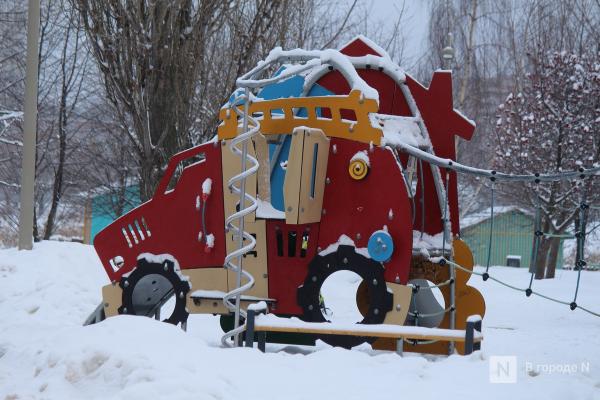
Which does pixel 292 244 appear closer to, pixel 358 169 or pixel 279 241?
pixel 279 241

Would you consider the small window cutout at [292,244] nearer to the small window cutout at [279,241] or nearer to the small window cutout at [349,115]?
the small window cutout at [279,241]

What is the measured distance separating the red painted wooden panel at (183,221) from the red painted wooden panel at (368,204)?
102 cm

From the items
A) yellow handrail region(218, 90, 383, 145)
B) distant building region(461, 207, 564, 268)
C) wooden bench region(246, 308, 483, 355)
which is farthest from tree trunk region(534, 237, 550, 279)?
wooden bench region(246, 308, 483, 355)

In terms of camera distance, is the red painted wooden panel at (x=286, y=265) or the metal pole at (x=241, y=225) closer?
the metal pole at (x=241, y=225)

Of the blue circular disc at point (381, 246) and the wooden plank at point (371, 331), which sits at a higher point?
the blue circular disc at point (381, 246)

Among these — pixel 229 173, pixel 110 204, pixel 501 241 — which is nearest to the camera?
pixel 229 173

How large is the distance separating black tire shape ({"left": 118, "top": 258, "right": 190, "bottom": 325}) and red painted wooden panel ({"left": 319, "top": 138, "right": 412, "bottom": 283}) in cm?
138

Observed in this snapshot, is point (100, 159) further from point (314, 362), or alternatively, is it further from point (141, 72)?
point (314, 362)

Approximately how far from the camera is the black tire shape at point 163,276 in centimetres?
779

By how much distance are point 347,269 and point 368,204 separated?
21.4 inches

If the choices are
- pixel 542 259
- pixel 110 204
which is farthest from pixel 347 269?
pixel 110 204

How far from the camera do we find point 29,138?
44.7 ft

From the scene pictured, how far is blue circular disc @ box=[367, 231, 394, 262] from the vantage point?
6902 mm

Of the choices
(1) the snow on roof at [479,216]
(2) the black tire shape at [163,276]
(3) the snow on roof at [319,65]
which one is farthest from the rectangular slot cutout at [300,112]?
(1) the snow on roof at [479,216]
